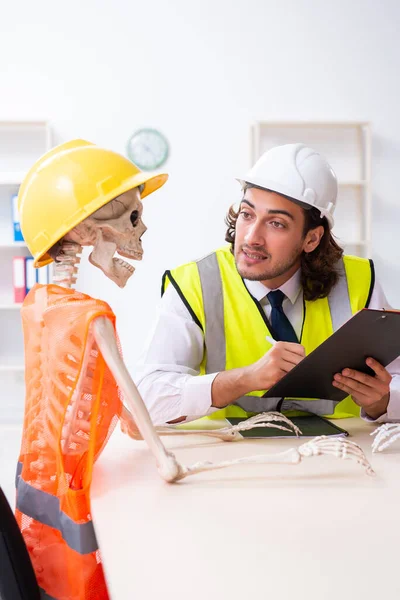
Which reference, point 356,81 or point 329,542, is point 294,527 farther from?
point 356,81

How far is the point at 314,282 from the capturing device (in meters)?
1.89

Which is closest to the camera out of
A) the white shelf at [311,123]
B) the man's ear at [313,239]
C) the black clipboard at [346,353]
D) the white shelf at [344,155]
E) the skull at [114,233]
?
the skull at [114,233]

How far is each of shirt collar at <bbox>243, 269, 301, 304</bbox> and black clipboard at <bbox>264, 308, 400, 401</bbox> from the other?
16.2 inches

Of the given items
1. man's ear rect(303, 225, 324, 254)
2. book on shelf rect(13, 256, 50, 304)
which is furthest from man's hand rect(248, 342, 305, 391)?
book on shelf rect(13, 256, 50, 304)

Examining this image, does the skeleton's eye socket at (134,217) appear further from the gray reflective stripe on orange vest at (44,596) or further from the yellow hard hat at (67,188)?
the gray reflective stripe on orange vest at (44,596)

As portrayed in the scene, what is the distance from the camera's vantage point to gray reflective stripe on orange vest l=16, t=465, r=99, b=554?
100 centimetres

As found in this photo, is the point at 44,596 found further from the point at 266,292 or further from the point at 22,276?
the point at 22,276

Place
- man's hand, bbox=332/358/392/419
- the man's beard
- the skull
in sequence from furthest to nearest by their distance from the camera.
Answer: the man's beard, man's hand, bbox=332/358/392/419, the skull

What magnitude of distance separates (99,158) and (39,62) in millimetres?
3577

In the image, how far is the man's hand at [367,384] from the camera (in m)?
1.49

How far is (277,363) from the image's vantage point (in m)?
1.50

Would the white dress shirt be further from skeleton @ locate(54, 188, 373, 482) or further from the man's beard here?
skeleton @ locate(54, 188, 373, 482)

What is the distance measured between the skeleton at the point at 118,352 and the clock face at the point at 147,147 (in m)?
3.25

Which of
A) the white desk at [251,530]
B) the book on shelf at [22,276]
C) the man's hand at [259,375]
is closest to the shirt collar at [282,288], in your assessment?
the man's hand at [259,375]
